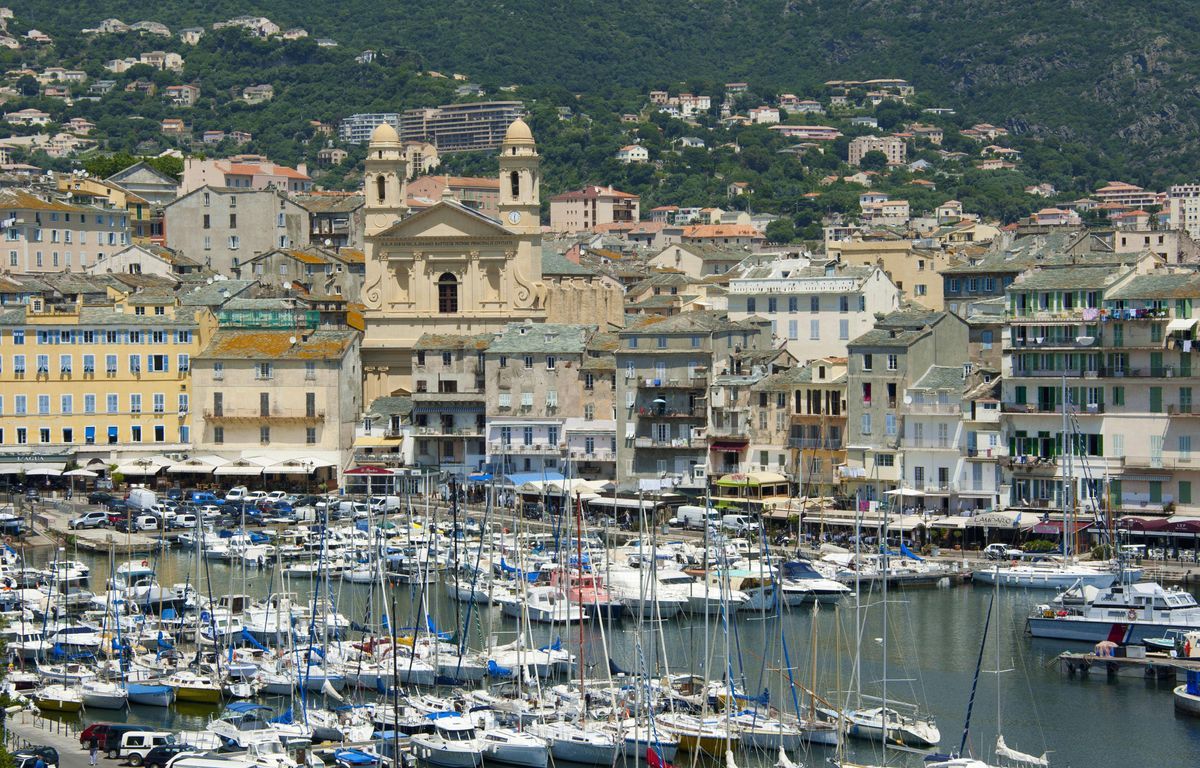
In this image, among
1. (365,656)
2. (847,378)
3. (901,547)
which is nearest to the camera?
(365,656)

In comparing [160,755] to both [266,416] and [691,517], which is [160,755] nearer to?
[691,517]

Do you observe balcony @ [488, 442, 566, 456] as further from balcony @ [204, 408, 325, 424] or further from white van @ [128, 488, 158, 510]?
white van @ [128, 488, 158, 510]

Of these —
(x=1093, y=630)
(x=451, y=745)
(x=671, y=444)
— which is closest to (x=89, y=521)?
(x=671, y=444)

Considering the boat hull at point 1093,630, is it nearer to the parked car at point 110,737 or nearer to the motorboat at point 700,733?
the motorboat at point 700,733

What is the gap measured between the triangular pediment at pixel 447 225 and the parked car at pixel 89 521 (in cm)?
2004

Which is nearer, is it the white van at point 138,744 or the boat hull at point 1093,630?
the white van at point 138,744

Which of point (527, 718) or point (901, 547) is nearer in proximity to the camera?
point (527, 718)

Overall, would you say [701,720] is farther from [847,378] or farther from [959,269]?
[959,269]

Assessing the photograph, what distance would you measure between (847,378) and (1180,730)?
92.7 feet

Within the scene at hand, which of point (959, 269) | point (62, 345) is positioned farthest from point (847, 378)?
point (62, 345)

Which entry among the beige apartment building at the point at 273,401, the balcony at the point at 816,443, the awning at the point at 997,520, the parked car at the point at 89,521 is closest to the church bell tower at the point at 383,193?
the beige apartment building at the point at 273,401

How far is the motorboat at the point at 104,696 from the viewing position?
54312 mm

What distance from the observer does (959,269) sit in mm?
91750

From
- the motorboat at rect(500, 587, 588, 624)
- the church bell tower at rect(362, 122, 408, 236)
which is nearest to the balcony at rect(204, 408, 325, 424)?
the church bell tower at rect(362, 122, 408, 236)
